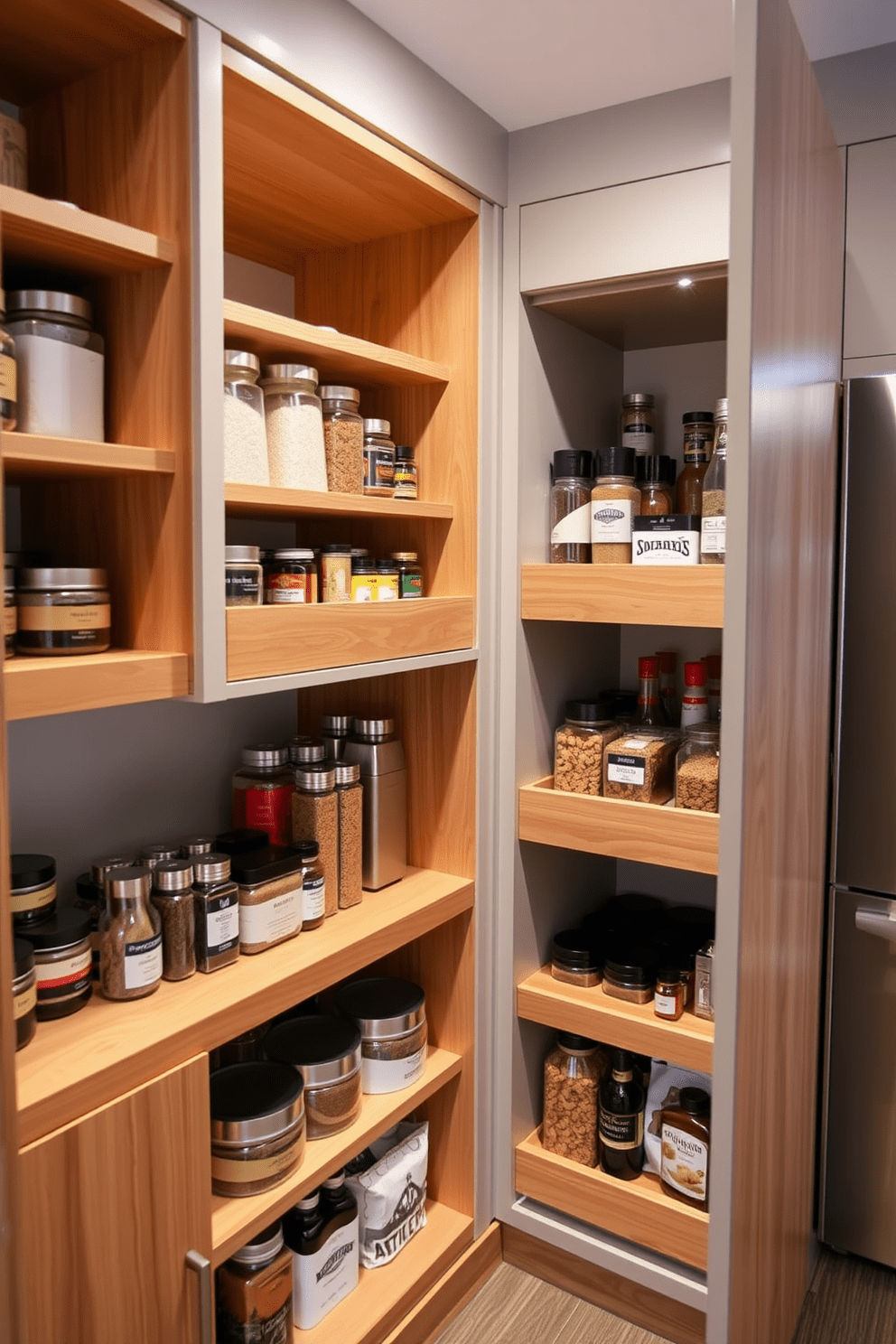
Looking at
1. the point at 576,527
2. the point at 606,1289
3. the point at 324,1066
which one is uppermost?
the point at 576,527

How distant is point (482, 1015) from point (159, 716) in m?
0.80

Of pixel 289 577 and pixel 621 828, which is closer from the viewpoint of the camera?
pixel 289 577

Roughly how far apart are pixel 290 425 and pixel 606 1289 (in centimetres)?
158

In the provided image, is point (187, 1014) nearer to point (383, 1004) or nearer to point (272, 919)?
point (272, 919)

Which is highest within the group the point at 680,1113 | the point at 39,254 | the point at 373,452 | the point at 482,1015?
the point at 39,254

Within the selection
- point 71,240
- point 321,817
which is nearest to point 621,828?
point 321,817

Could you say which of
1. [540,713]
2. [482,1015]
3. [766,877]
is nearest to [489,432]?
[540,713]

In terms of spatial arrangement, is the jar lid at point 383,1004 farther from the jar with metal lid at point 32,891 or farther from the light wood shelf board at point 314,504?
the light wood shelf board at point 314,504

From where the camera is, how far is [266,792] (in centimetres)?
158

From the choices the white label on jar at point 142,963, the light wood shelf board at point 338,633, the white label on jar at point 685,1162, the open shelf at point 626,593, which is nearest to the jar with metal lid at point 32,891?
the white label on jar at point 142,963

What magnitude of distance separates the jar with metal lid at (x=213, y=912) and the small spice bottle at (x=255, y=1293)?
394 mm

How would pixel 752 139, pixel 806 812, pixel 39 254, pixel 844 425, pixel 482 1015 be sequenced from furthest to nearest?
pixel 482 1015, pixel 844 425, pixel 806 812, pixel 39 254, pixel 752 139

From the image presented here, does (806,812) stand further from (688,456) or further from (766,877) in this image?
(688,456)

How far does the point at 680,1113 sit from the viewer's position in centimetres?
170
